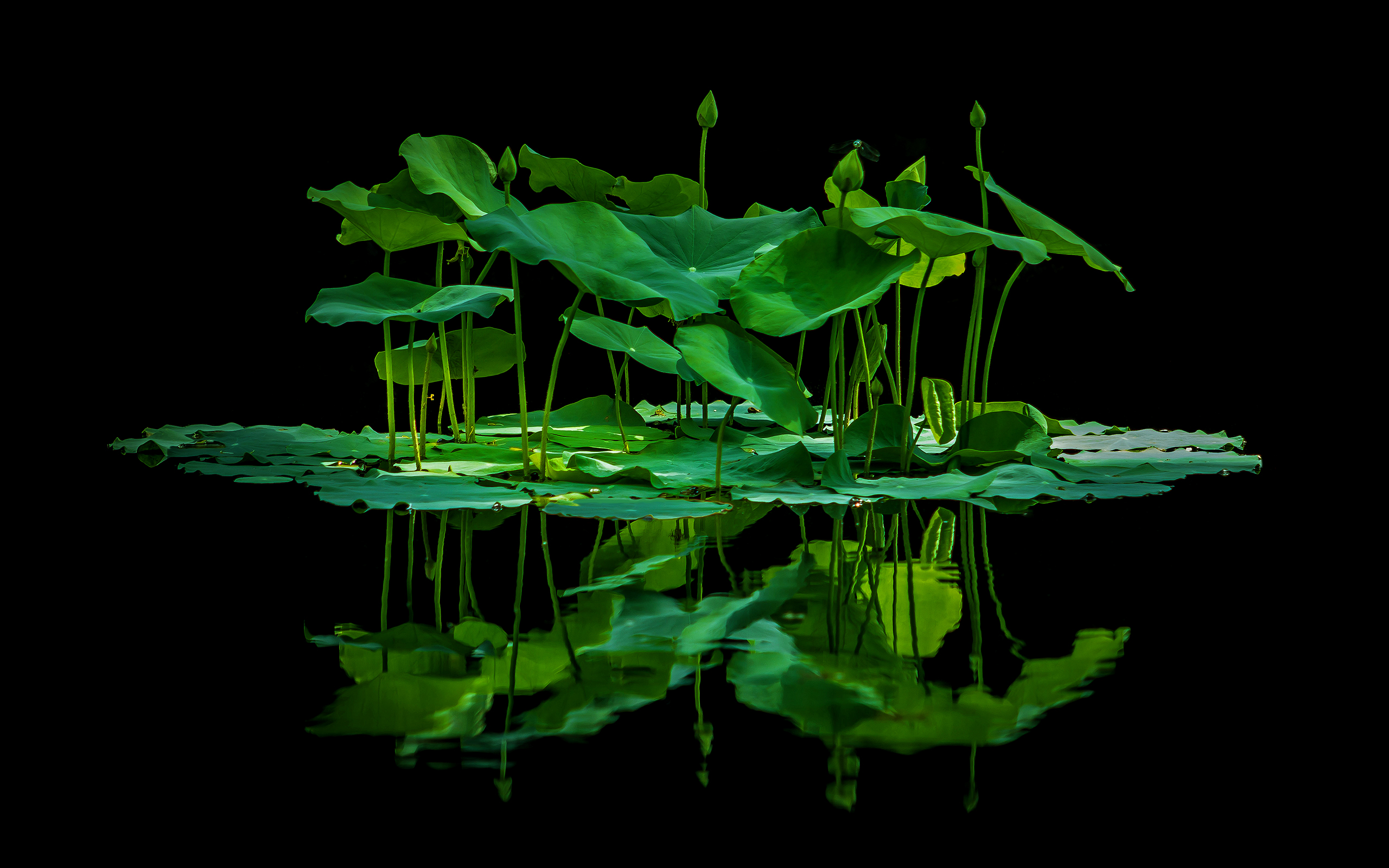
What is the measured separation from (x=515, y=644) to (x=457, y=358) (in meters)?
2.54

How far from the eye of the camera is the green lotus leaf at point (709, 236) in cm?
322

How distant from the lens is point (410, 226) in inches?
141

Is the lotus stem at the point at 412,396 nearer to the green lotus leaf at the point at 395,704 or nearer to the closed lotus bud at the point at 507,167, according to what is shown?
the closed lotus bud at the point at 507,167

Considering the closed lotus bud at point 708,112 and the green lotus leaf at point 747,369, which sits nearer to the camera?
the green lotus leaf at point 747,369

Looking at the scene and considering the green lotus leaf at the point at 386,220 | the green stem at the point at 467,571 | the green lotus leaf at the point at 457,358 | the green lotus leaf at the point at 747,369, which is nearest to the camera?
the green stem at the point at 467,571

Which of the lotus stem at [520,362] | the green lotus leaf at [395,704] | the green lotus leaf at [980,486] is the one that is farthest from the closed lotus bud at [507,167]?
the green lotus leaf at [395,704]

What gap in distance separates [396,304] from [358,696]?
1.90 metres

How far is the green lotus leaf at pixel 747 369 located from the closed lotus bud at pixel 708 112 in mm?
773

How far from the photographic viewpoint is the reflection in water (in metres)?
1.49

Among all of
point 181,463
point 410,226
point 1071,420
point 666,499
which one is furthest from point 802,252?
Result: point 1071,420

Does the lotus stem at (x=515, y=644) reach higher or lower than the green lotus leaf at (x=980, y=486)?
lower

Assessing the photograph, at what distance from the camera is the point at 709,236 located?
3.27 metres

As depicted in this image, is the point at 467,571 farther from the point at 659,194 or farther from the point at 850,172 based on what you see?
the point at 659,194

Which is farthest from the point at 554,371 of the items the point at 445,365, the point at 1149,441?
the point at 1149,441
